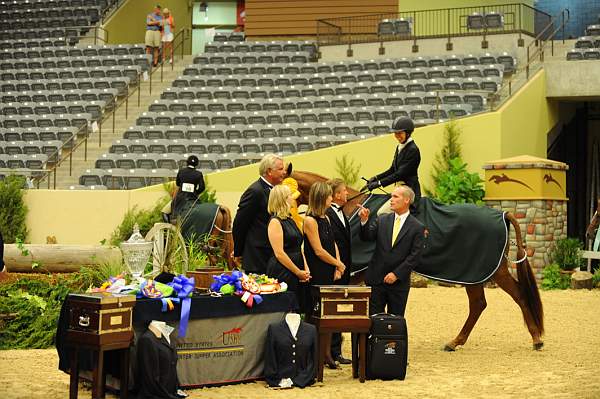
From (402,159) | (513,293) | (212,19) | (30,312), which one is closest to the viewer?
(402,159)

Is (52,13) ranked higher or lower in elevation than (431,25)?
higher

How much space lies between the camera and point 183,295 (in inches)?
292

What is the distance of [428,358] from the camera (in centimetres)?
948

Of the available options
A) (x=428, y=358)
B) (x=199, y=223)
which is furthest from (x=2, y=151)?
(x=428, y=358)

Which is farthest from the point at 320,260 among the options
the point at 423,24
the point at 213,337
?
the point at 423,24

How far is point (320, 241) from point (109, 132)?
50.6 feet

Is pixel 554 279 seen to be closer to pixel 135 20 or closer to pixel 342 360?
pixel 342 360

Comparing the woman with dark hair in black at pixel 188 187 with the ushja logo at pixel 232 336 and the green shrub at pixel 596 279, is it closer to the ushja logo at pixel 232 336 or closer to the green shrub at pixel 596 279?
the ushja logo at pixel 232 336

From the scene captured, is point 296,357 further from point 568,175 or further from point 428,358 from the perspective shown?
point 568,175

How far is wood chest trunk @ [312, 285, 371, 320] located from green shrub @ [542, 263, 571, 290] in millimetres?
9003

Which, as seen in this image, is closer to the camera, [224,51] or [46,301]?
[46,301]

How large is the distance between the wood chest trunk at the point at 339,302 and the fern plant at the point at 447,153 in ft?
33.9

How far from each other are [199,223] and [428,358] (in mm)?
5041

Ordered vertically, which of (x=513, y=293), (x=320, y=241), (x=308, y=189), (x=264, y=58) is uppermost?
(x=264, y=58)
